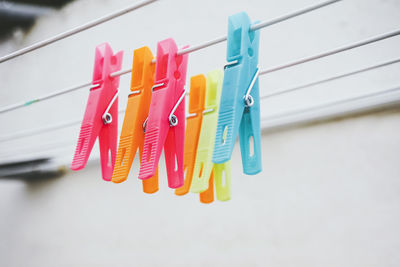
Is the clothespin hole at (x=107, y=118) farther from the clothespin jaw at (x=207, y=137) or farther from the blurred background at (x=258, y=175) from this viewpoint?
the blurred background at (x=258, y=175)

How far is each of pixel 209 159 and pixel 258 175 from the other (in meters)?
0.86

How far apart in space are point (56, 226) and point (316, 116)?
60.2 inches

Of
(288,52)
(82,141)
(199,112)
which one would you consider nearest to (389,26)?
(288,52)

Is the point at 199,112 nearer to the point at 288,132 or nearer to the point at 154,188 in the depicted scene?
the point at 154,188

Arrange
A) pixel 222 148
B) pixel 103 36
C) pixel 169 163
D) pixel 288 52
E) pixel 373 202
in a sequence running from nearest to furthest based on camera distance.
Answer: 1. pixel 222 148
2. pixel 169 163
3. pixel 373 202
4. pixel 288 52
5. pixel 103 36

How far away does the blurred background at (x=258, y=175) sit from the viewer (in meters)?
1.50

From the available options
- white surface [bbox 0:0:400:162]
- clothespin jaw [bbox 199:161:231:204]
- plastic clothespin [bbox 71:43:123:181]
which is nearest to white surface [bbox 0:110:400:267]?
white surface [bbox 0:0:400:162]

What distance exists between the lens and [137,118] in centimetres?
90

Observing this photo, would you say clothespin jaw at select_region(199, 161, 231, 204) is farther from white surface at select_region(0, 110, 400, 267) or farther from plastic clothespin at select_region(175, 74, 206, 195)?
white surface at select_region(0, 110, 400, 267)

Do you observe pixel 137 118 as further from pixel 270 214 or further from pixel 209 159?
pixel 270 214

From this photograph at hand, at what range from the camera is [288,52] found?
5.92 feet

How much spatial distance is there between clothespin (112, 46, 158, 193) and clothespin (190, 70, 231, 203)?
4.4 inches

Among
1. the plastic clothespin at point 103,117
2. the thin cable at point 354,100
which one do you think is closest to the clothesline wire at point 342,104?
the thin cable at point 354,100

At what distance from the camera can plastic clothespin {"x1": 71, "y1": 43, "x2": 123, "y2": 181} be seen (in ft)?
3.09
